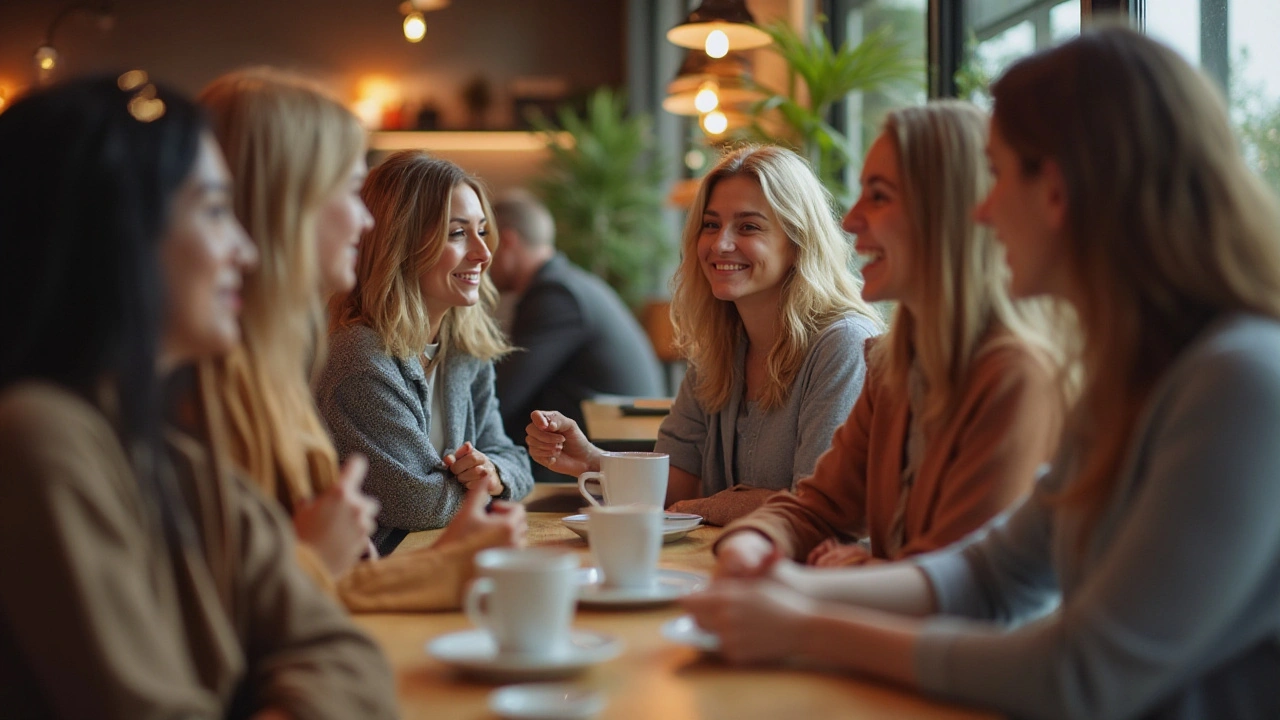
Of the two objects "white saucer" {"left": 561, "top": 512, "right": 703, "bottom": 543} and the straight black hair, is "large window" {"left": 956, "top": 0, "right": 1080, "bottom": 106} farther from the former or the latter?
the straight black hair

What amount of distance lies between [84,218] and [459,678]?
51 centimetres

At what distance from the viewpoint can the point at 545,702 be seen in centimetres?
97

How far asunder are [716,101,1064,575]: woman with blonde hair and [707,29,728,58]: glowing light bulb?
70.8 inches

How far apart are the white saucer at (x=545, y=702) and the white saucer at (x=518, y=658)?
1.1 inches

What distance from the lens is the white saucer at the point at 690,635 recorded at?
1119 millimetres

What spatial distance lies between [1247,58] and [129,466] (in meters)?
2.01

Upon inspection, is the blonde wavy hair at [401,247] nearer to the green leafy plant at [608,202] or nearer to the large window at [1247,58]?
the large window at [1247,58]

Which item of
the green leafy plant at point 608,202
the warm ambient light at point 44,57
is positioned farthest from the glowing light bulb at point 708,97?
the warm ambient light at point 44,57

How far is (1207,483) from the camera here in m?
0.96

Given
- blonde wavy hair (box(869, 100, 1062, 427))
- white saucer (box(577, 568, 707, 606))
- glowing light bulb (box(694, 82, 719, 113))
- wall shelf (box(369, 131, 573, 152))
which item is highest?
wall shelf (box(369, 131, 573, 152))

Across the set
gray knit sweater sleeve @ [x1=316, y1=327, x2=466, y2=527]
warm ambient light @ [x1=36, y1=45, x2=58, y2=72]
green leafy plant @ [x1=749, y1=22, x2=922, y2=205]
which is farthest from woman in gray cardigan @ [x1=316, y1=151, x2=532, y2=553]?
warm ambient light @ [x1=36, y1=45, x2=58, y2=72]

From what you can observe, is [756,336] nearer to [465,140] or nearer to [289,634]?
[289,634]

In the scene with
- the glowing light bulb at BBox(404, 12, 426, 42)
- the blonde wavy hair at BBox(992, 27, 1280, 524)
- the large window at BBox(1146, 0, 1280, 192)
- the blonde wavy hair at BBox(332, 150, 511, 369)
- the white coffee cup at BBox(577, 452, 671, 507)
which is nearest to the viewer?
the blonde wavy hair at BBox(992, 27, 1280, 524)

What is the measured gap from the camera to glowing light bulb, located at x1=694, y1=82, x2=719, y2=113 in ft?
11.9
